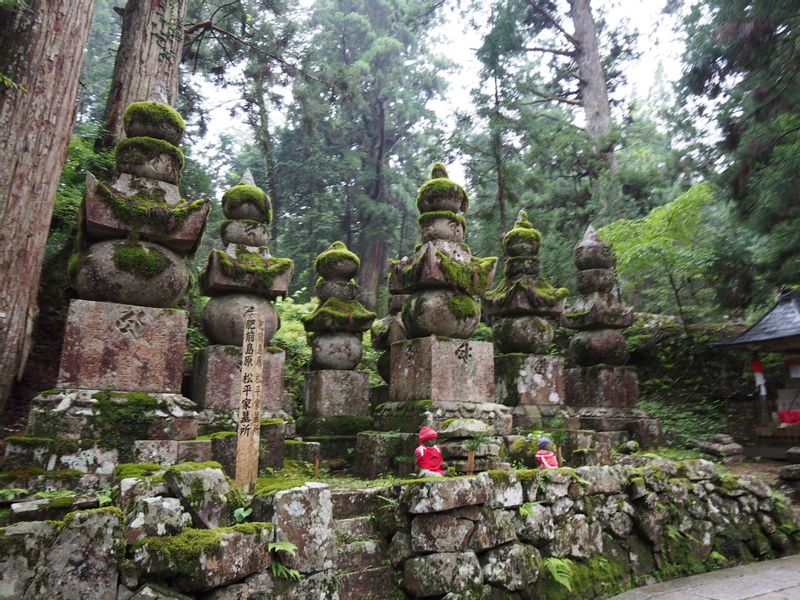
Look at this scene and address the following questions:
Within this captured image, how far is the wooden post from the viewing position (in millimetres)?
3533

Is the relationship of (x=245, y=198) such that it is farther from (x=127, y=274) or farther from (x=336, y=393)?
(x=336, y=393)

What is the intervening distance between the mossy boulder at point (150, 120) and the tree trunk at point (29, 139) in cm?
118

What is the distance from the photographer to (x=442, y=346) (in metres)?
5.88

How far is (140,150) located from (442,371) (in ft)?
11.7

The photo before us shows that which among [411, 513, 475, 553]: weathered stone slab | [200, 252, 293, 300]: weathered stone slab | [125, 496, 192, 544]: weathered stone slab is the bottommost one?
[411, 513, 475, 553]: weathered stone slab

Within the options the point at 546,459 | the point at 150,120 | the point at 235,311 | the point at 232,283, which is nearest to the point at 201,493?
the point at 546,459

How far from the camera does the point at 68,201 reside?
23.5ft

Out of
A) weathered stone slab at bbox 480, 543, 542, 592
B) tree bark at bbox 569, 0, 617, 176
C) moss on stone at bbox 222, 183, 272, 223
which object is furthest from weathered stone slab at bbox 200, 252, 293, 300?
tree bark at bbox 569, 0, 617, 176

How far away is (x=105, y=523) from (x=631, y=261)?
11.6 metres

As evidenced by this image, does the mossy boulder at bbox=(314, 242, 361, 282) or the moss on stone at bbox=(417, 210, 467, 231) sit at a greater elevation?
the moss on stone at bbox=(417, 210, 467, 231)

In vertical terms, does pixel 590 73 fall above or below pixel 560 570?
above

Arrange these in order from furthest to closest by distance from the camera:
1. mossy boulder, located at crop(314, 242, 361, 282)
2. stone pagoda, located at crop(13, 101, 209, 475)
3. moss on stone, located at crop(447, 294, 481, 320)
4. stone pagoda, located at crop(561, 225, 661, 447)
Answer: stone pagoda, located at crop(561, 225, 661, 447)
mossy boulder, located at crop(314, 242, 361, 282)
moss on stone, located at crop(447, 294, 481, 320)
stone pagoda, located at crop(13, 101, 209, 475)

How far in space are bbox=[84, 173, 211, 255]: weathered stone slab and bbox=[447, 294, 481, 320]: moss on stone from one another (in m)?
2.70

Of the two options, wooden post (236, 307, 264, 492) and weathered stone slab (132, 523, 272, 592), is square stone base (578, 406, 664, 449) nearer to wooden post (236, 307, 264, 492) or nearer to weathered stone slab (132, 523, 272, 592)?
wooden post (236, 307, 264, 492)
